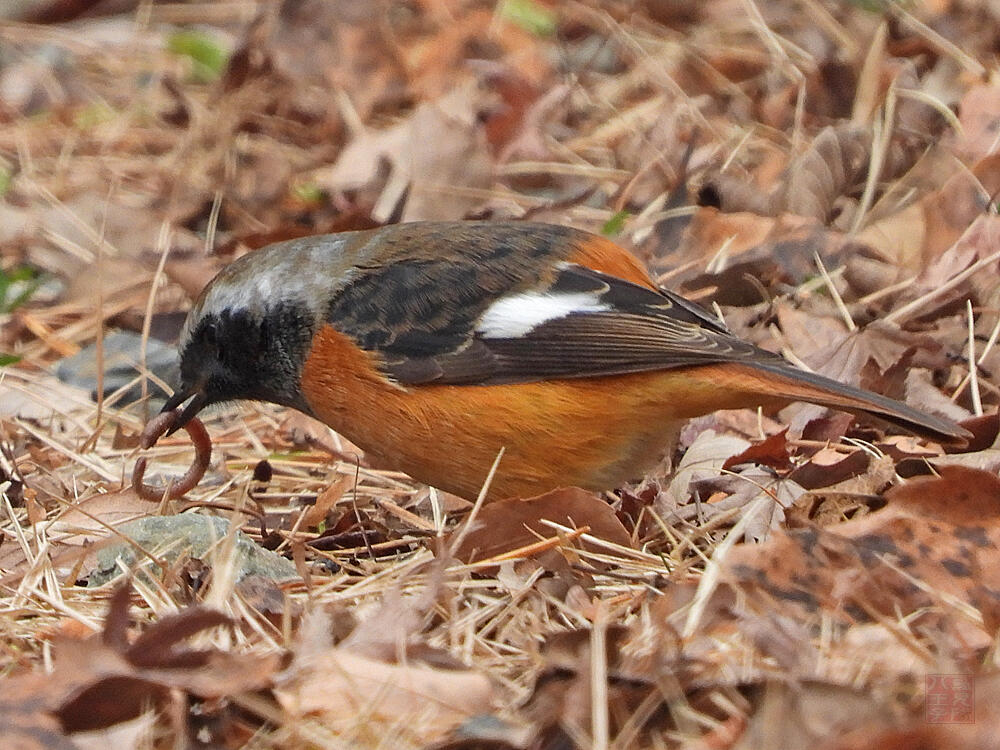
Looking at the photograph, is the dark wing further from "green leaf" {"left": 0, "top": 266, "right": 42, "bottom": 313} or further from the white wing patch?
"green leaf" {"left": 0, "top": 266, "right": 42, "bottom": 313}

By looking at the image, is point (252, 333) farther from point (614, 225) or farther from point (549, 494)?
point (614, 225)

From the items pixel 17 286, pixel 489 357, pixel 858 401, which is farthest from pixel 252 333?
pixel 17 286

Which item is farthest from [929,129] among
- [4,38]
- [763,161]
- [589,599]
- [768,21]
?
[4,38]

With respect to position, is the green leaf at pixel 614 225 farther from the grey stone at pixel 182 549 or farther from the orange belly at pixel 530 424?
the grey stone at pixel 182 549

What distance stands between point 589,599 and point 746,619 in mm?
754

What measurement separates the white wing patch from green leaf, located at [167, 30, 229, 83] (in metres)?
5.69

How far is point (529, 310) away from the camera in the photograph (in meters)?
4.69

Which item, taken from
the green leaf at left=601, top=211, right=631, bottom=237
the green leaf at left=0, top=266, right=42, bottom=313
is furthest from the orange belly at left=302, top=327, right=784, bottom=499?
the green leaf at left=0, top=266, right=42, bottom=313

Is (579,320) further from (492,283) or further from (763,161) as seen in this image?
(763,161)

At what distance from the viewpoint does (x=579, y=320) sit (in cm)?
459

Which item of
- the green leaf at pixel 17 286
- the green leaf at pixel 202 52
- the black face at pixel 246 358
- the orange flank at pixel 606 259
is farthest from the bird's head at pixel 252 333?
the green leaf at pixel 202 52

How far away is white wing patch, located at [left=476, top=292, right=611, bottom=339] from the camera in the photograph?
463 cm

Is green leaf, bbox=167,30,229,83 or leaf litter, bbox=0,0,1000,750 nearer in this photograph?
leaf litter, bbox=0,0,1000,750

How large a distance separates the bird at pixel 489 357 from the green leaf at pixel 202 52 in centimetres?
518
